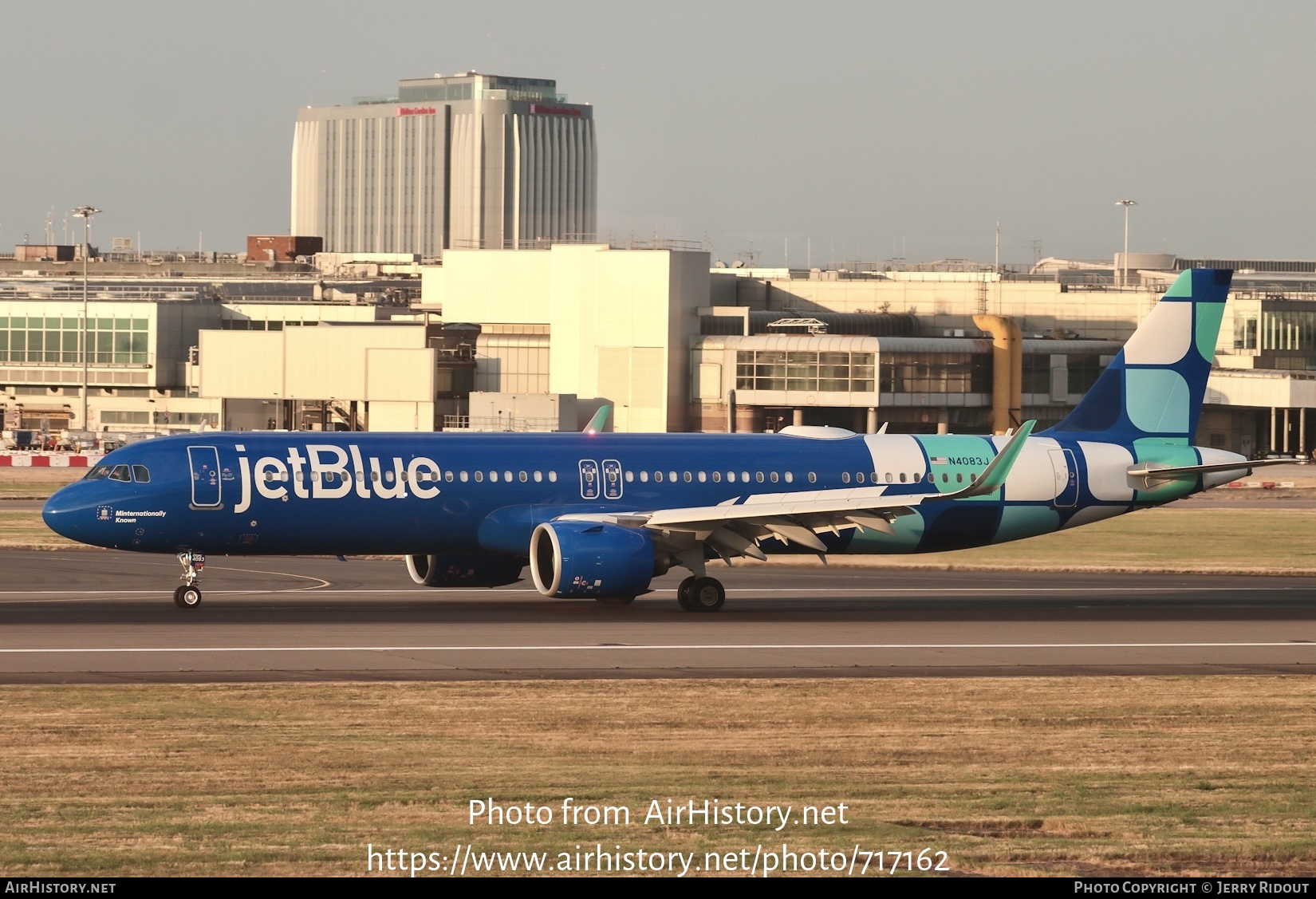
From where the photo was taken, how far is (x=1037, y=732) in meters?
24.4

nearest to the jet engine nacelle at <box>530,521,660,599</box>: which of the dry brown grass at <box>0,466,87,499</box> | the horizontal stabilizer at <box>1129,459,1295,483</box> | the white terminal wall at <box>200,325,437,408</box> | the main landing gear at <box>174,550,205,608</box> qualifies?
the main landing gear at <box>174,550,205,608</box>

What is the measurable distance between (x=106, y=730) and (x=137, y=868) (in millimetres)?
8410

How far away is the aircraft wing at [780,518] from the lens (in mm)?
39219

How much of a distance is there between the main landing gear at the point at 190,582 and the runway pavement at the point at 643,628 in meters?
0.37

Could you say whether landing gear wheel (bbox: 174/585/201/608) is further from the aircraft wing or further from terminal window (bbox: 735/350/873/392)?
terminal window (bbox: 735/350/873/392)

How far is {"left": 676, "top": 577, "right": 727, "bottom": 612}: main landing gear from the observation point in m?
40.4

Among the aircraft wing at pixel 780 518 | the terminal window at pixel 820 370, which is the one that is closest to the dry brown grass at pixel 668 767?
the aircraft wing at pixel 780 518

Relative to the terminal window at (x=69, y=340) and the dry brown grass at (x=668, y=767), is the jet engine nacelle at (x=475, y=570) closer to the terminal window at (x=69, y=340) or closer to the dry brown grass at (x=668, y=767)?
the dry brown grass at (x=668, y=767)

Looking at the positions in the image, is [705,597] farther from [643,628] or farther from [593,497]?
[643,628]

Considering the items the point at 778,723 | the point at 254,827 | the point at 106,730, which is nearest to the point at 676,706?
the point at 778,723

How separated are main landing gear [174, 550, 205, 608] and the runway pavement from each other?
1.23ft

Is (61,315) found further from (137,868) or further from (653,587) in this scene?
(137,868)

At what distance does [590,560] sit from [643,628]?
6.55 feet

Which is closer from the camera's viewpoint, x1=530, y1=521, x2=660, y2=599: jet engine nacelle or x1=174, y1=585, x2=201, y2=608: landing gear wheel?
x1=530, y1=521, x2=660, y2=599: jet engine nacelle
